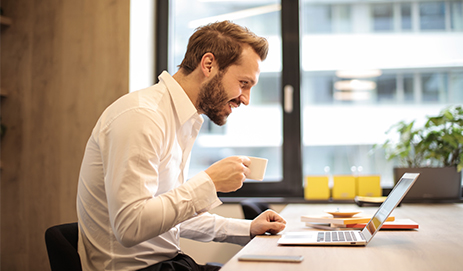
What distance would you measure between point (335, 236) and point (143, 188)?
1.83ft

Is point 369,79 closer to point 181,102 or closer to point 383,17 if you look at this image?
point 383,17

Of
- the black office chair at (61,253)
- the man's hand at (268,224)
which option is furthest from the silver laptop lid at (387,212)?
the black office chair at (61,253)

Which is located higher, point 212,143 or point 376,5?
point 376,5

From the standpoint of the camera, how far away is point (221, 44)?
137 cm

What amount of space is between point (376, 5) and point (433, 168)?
48.6 inches

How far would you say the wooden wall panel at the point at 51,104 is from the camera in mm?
2598

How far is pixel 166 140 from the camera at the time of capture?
1192mm

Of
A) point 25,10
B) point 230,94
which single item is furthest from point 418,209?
point 25,10

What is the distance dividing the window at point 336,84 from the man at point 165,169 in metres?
1.36

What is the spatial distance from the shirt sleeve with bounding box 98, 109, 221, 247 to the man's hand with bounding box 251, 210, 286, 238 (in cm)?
27

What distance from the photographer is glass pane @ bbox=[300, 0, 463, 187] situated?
2701mm

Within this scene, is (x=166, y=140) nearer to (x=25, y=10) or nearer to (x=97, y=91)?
(x=97, y=91)

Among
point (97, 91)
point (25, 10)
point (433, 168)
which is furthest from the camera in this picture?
point (25, 10)

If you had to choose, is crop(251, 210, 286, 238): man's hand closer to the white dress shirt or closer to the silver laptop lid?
A: the white dress shirt
